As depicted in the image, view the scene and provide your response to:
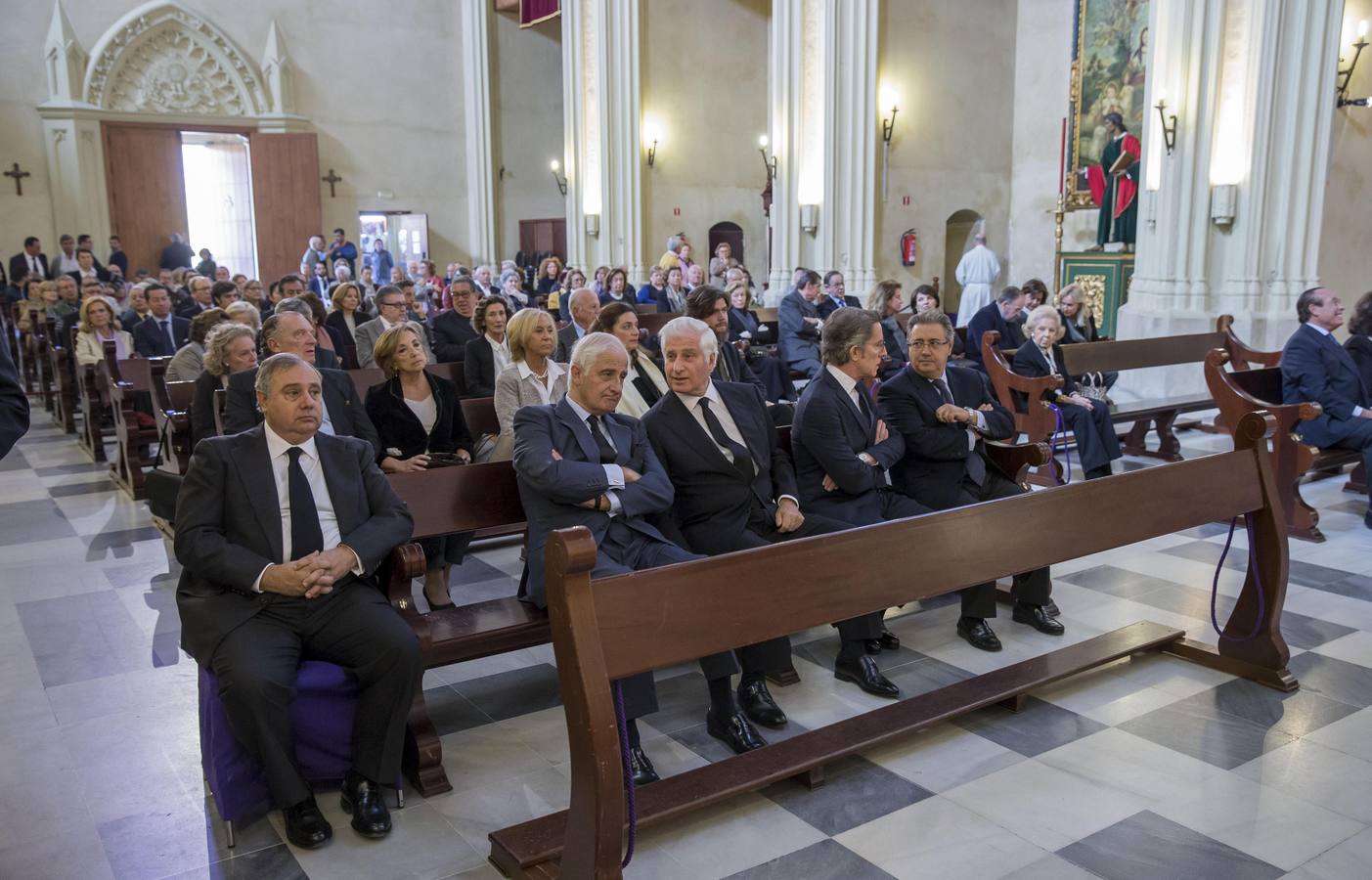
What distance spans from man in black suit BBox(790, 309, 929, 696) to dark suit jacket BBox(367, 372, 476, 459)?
1529 mm

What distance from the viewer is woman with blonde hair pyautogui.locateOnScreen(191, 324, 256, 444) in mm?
4832

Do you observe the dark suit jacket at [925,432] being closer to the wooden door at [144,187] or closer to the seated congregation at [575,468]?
the seated congregation at [575,468]

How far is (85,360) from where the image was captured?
8117mm

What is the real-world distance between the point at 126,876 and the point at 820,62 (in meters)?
11.9

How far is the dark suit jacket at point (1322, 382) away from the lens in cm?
598

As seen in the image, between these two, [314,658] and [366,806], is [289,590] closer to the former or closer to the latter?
[314,658]

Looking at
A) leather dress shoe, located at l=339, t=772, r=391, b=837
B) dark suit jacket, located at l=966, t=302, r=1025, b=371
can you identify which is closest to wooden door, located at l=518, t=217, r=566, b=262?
dark suit jacket, located at l=966, t=302, r=1025, b=371

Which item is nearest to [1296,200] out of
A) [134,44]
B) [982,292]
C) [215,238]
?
[982,292]

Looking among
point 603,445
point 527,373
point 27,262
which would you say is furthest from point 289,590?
point 27,262

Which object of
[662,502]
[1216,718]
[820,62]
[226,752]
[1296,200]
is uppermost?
[820,62]

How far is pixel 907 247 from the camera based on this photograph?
603 inches

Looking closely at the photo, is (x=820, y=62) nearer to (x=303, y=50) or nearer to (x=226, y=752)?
(x=303, y=50)

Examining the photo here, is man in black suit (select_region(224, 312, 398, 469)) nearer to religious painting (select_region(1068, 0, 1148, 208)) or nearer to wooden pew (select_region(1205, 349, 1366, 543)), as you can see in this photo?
wooden pew (select_region(1205, 349, 1366, 543))

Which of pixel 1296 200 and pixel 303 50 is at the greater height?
pixel 303 50
